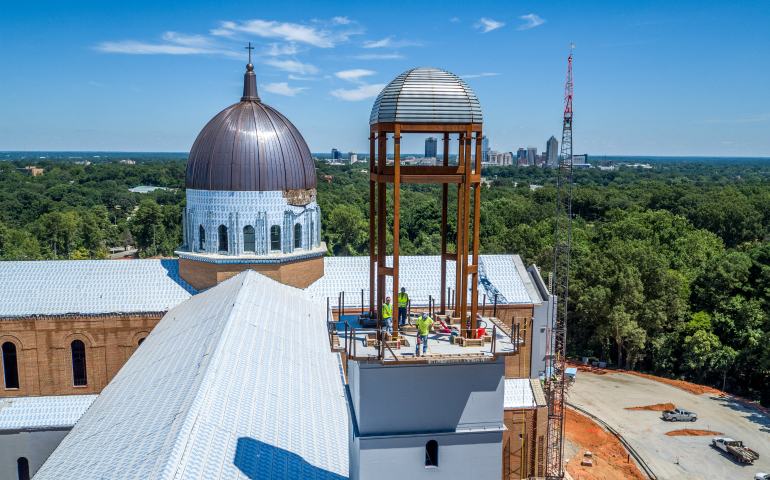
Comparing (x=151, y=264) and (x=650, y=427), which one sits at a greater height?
(x=151, y=264)

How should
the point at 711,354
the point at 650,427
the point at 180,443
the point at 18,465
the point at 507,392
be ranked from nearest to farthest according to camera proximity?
1. the point at 180,443
2. the point at 18,465
3. the point at 507,392
4. the point at 650,427
5. the point at 711,354

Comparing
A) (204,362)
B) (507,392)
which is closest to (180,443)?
(204,362)

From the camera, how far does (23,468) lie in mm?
22328

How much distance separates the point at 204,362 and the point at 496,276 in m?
17.5

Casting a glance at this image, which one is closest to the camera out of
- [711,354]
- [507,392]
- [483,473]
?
[483,473]

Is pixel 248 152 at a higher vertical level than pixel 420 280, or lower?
higher

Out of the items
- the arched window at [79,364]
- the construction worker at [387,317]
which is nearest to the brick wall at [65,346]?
the arched window at [79,364]

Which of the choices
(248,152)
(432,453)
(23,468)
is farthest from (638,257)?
(23,468)

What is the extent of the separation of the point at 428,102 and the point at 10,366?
23488 mm

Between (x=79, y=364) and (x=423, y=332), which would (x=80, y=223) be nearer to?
(x=79, y=364)

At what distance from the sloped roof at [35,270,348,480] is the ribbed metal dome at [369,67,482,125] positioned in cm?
825

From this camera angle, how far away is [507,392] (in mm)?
25969

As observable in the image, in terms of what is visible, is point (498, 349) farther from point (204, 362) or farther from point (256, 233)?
point (256, 233)

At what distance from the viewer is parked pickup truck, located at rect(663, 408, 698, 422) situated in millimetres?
33156
